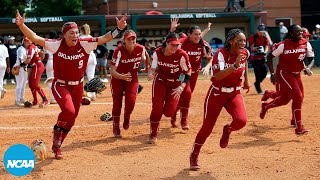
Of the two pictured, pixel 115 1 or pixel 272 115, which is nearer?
pixel 272 115

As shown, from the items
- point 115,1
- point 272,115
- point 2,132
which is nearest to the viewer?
point 2,132

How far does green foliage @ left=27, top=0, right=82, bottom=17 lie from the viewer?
125ft

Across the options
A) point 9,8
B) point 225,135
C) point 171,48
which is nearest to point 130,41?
point 171,48

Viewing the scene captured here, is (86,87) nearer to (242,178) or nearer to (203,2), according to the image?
(242,178)

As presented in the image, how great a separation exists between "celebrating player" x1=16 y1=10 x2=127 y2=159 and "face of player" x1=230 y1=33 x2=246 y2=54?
2.39m

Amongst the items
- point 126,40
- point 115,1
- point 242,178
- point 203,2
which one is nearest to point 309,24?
point 203,2

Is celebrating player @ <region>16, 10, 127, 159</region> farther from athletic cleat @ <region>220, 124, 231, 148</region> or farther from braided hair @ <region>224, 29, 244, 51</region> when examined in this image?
athletic cleat @ <region>220, 124, 231, 148</region>

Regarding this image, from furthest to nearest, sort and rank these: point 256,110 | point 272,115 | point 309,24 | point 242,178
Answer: point 309,24, point 256,110, point 272,115, point 242,178

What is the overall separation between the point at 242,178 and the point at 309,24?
35.9 meters

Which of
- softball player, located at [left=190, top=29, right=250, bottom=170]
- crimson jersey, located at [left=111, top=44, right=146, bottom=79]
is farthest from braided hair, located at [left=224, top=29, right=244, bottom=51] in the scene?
crimson jersey, located at [left=111, top=44, right=146, bottom=79]

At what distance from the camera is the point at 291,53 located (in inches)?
437

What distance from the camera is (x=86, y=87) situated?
14.2m

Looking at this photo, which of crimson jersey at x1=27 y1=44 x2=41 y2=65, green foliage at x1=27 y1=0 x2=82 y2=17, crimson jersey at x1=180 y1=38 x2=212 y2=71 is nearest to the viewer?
crimson jersey at x1=180 y1=38 x2=212 y2=71

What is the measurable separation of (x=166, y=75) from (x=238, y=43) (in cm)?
271
